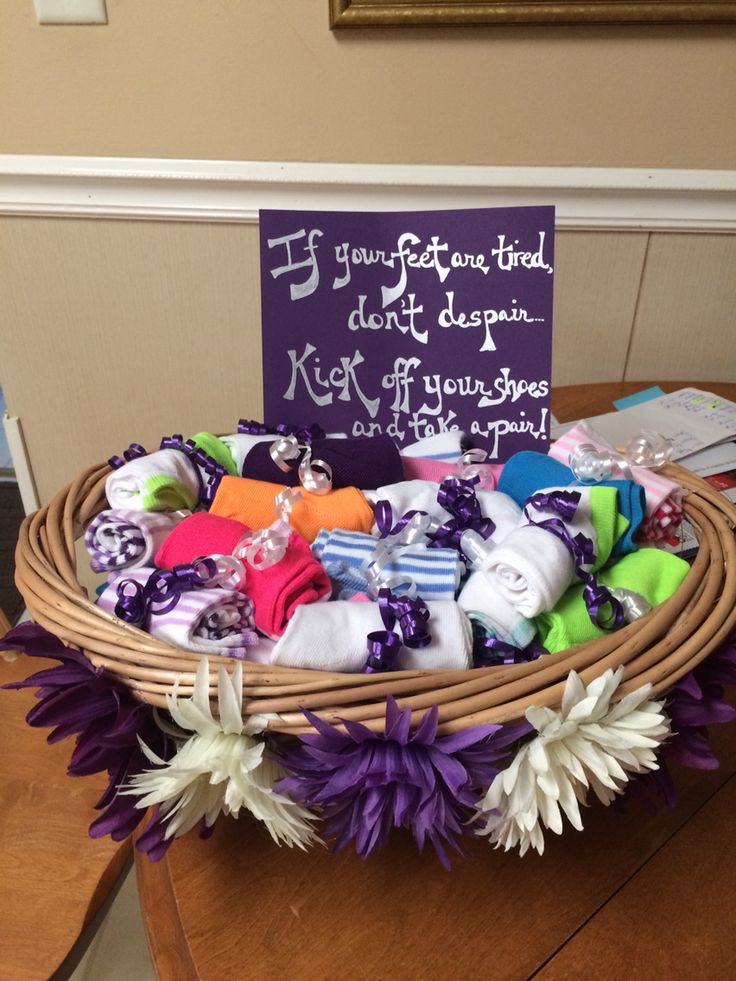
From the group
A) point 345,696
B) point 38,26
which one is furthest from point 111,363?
point 345,696

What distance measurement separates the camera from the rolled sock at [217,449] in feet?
2.59

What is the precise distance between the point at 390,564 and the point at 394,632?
0.10 metres

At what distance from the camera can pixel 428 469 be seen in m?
0.81

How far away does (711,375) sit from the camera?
1.51 m

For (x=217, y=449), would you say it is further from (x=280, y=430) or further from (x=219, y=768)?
(x=219, y=768)

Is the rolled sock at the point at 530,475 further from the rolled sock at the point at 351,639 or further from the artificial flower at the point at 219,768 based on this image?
the artificial flower at the point at 219,768

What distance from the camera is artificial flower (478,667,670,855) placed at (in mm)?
459

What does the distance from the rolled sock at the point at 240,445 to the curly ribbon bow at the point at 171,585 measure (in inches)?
8.9

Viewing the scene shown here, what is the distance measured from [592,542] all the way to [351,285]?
15.1 inches

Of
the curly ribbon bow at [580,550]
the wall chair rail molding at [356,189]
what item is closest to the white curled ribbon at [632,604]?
the curly ribbon bow at [580,550]

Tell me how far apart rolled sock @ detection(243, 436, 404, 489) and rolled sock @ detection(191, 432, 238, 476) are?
0.03 m

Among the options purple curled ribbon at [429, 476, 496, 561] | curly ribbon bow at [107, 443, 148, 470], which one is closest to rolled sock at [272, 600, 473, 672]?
purple curled ribbon at [429, 476, 496, 561]

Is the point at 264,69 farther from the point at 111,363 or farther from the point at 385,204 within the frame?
the point at 111,363

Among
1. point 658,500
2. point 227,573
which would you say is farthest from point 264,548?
point 658,500
